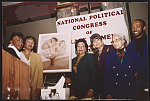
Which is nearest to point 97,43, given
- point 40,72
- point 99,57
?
point 99,57

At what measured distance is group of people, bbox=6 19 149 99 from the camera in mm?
2648

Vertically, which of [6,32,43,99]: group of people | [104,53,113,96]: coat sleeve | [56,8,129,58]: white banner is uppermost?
[56,8,129,58]: white banner

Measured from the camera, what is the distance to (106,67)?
2814 millimetres

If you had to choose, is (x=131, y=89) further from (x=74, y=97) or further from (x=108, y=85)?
(x=74, y=97)

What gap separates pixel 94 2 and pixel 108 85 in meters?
1.49

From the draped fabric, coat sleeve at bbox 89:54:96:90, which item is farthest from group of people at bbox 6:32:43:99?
coat sleeve at bbox 89:54:96:90

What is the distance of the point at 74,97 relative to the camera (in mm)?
2822

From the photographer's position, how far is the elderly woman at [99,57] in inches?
109

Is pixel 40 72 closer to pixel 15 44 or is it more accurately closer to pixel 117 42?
pixel 15 44

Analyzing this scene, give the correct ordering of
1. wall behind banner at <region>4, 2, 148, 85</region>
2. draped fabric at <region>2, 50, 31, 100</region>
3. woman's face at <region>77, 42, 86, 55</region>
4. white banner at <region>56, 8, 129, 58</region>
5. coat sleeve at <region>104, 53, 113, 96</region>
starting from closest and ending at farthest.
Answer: draped fabric at <region>2, 50, 31, 100</region>
coat sleeve at <region>104, 53, 113, 96</region>
white banner at <region>56, 8, 129, 58</region>
woman's face at <region>77, 42, 86, 55</region>
wall behind banner at <region>4, 2, 148, 85</region>

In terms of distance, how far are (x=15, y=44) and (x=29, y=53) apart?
1.06 ft

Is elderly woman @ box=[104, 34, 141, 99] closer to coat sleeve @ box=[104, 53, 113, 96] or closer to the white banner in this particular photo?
coat sleeve @ box=[104, 53, 113, 96]

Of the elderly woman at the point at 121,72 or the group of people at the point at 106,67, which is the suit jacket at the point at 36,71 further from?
the elderly woman at the point at 121,72

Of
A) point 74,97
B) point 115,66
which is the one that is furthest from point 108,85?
point 74,97
